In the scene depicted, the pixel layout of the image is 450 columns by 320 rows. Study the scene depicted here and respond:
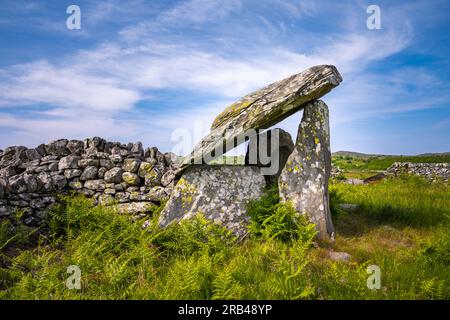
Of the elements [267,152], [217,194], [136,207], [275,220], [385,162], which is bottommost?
[275,220]

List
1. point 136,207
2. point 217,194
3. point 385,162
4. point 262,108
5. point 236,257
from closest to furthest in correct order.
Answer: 1. point 236,257
2. point 262,108
3. point 217,194
4. point 136,207
5. point 385,162

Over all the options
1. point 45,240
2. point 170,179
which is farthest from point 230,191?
point 45,240

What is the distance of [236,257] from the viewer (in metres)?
6.34

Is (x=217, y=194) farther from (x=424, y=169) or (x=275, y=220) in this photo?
(x=424, y=169)

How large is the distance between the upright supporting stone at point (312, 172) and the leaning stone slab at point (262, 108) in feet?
1.90

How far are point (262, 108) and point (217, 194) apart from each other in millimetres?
2451

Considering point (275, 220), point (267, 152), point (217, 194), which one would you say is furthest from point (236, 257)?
point (267, 152)

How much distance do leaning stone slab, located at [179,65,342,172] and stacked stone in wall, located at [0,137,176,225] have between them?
8.01 ft

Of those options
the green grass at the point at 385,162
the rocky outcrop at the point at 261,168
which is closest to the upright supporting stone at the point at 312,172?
the rocky outcrop at the point at 261,168

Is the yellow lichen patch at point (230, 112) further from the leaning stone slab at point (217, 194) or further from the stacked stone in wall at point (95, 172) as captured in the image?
the stacked stone in wall at point (95, 172)

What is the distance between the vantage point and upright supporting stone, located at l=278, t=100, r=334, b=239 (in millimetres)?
7867

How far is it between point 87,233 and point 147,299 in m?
3.74

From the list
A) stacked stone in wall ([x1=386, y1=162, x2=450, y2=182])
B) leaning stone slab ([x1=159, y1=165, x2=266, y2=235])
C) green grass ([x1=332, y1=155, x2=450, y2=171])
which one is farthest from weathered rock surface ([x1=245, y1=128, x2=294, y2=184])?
green grass ([x1=332, y1=155, x2=450, y2=171])

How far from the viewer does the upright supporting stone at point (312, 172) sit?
787cm
